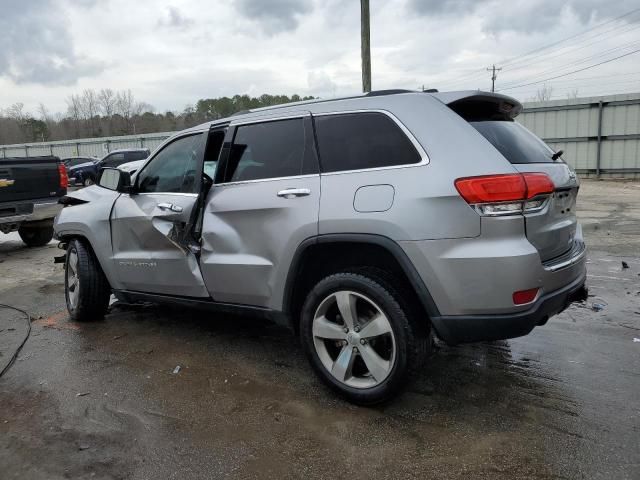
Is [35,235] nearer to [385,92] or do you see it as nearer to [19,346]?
[19,346]

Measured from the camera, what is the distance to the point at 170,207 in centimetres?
397

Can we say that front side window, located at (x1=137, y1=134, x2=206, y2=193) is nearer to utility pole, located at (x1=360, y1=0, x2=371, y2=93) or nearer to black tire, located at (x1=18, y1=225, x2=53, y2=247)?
black tire, located at (x1=18, y1=225, x2=53, y2=247)

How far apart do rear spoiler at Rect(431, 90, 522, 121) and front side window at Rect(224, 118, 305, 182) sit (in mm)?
952

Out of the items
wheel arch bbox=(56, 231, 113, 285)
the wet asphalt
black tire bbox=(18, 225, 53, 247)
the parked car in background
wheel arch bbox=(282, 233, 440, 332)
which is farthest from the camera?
the parked car in background

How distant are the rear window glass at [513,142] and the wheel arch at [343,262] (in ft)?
2.70

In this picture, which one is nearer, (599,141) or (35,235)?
(35,235)

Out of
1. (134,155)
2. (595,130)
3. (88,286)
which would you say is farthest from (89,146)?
(88,286)

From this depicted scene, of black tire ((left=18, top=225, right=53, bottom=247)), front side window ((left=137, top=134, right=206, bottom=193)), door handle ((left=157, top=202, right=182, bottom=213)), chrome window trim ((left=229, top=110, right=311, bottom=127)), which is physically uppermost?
chrome window trim ((left=229, top=110, right=311, bottom=127))

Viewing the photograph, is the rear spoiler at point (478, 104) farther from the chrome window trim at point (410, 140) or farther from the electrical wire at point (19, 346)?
the electrical wire at point (19, 346)

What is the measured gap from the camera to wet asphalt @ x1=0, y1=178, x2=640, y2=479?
2.59 metres

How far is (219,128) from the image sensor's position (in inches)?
155

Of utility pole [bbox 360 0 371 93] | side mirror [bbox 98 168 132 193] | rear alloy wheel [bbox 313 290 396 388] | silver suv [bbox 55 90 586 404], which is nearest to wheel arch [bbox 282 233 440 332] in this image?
silver suv [bbox 55 90 586 404]

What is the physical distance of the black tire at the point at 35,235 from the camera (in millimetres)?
9398

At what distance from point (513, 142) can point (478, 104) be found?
0.32 m
